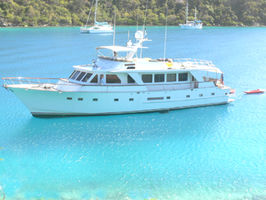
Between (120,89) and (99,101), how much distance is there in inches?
66.3

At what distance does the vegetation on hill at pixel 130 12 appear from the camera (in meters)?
115

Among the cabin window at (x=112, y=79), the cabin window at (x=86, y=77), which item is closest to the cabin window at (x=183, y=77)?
the cabin window at (x=112, y=79)

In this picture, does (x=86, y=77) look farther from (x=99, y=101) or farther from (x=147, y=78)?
(x=147, y=78)

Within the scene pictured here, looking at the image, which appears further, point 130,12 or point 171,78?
point 130,12

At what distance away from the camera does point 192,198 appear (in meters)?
12.7

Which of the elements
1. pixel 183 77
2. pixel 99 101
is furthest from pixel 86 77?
pixel 183 77

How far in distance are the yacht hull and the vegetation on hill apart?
101 m

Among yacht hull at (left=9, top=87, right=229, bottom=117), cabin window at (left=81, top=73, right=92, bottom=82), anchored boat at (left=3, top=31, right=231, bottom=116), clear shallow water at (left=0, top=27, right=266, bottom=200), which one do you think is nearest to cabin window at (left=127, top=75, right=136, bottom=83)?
anchored boat at (left=3, top=31, right=231, bottom=116)

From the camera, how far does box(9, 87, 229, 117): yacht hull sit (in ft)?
65.5

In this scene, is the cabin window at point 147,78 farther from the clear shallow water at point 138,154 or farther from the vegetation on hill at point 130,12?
the vegetation on hill at point 130,12

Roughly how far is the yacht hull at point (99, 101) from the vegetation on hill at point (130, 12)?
101107 mm

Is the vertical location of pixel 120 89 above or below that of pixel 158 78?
below

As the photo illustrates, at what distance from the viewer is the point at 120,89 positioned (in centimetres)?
2062

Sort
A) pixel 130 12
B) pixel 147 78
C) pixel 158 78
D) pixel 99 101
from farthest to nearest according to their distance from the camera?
pixel 130 12
pixel 158 78
pixel 147 78
pixel 99 101
